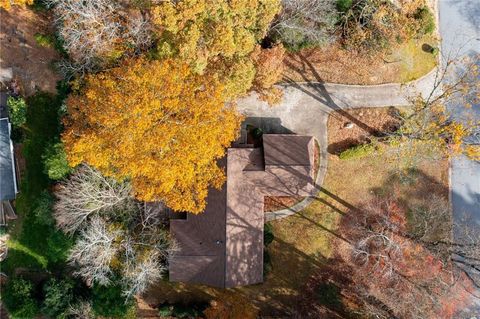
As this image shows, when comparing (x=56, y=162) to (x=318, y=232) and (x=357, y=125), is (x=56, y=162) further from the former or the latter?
(x=357, y=125)

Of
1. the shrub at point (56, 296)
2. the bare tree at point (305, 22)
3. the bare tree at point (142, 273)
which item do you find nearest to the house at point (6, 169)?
the shrub at point (56, 296)

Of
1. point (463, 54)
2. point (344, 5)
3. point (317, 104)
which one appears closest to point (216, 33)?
point (317, 104)

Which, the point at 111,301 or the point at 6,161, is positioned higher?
the point at 6,161

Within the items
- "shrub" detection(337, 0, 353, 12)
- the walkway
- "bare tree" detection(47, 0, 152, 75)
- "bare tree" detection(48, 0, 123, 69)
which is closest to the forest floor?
the walkway

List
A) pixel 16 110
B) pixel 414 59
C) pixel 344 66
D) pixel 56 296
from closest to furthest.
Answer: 1. pixel 56 296
2. pixel 16 110
3. pixel 344 66
4. pixel 414 59

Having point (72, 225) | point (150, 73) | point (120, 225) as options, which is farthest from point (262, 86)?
point (72, 225)

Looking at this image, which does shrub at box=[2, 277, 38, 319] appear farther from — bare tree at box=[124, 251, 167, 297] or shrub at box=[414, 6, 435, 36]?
shrub at box=[414, 6, 435, 36]
